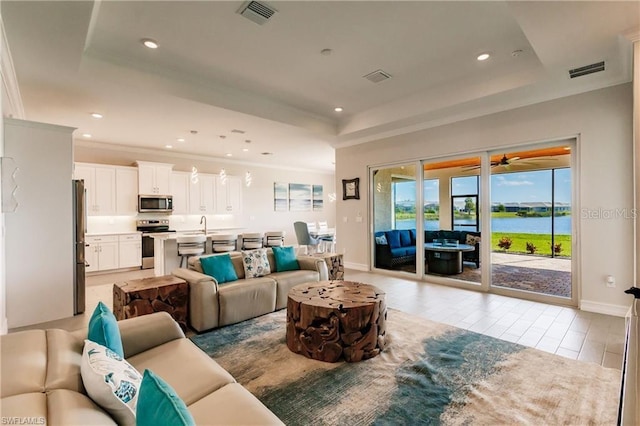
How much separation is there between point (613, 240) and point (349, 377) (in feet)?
12.5

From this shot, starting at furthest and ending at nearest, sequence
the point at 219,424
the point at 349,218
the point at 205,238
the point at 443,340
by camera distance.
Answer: the point at 349,218, the point at 205,238, the point at 443,340, the point at 219,424

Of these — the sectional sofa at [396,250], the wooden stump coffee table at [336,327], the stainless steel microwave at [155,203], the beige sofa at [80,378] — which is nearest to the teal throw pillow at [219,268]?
the wooden stump coffee table at [336,327]

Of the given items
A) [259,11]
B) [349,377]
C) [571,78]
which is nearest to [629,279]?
[571,78]

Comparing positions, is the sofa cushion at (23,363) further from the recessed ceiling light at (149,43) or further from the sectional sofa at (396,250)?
the sectional sofa at (396,250)

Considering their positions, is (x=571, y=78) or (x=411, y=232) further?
(x=411, y=232)

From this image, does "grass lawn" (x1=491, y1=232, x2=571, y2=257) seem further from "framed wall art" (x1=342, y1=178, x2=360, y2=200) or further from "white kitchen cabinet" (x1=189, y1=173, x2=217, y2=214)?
"white kitchen cabinet" (x1=189, y1=173, x2=217, y2=214)

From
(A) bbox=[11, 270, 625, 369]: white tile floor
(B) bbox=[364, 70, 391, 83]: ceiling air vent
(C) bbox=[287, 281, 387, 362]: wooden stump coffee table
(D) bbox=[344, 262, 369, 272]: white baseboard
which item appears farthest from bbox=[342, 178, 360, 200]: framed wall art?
(C) bbox=[287, 281, 387, 362]: wooden stump coffee table

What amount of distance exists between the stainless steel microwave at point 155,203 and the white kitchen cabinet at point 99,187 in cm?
55

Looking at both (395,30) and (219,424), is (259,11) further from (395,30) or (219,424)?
(219,424)

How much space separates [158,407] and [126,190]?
748cm

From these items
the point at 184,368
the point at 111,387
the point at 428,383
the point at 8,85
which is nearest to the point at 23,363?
the point at 111,387

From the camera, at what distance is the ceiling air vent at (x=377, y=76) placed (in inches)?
164

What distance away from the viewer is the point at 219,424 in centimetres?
129

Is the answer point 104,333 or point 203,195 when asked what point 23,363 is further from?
point 203,195
